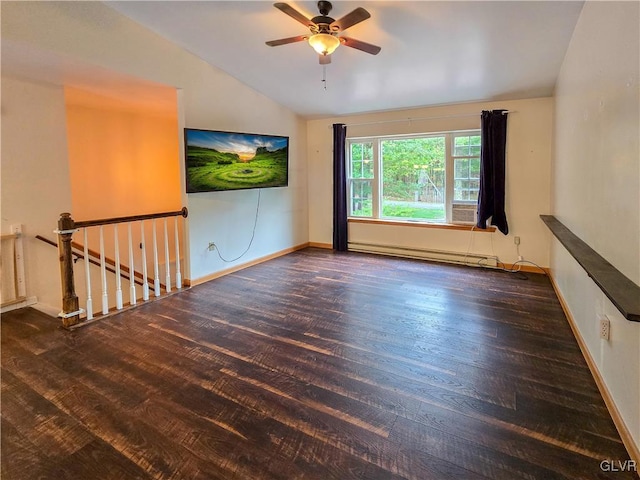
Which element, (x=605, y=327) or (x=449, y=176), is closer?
(x=605, y=327)

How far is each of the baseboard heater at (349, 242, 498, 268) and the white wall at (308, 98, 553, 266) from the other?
7 cm

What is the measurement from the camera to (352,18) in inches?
102

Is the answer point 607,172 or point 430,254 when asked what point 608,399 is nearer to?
point 607,172

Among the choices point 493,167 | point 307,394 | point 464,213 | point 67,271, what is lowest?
point 307,394

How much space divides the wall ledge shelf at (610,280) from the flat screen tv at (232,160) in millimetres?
3580

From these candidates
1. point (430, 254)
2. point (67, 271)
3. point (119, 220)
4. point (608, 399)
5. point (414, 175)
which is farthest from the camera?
point (414, 175)

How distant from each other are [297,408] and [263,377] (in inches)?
15.8

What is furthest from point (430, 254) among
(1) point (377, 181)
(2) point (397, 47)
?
(2) point (397, 47)

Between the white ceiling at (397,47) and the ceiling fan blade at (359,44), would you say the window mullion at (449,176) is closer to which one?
the white ceiling at (397,47)

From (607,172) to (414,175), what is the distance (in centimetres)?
363

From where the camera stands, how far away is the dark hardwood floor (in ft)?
5.44

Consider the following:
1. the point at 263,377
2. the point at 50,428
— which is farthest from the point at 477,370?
the point at 50,428

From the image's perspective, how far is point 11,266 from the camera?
11.6 feet

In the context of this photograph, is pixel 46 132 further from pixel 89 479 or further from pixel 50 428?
pixel 89 479
